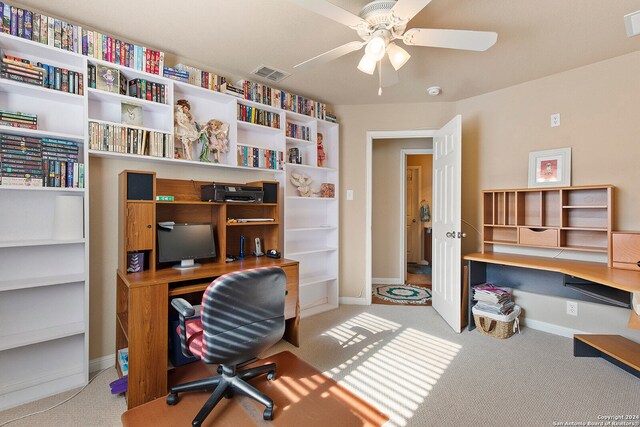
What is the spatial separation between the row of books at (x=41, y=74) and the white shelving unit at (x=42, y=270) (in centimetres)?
5

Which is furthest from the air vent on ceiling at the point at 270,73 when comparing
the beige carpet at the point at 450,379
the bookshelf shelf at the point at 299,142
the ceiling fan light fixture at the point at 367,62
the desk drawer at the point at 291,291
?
the beige carpet at the point at 450,379

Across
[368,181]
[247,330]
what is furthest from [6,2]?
[368,181]

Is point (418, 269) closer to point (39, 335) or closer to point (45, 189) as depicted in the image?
point (39, 335)

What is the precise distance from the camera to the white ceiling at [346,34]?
1.91 m

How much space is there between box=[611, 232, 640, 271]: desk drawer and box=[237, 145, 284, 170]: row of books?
9.41ft

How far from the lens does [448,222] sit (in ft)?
10.5

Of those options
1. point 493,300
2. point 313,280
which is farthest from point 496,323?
point 313,280

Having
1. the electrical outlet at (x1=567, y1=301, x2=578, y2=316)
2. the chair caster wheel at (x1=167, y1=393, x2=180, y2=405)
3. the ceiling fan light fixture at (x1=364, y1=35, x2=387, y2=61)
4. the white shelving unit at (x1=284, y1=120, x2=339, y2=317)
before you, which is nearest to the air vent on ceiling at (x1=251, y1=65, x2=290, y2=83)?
the white shelving unit at (x1=284, y1=120, x2=339, y2=317)

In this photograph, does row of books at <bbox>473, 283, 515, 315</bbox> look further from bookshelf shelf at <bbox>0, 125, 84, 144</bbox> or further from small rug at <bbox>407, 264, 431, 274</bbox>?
bookshelf shelf at <bbox>0, 125, 84, 144</bbox>

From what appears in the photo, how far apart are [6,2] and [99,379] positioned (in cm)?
252

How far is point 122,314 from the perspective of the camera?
84.8 inches

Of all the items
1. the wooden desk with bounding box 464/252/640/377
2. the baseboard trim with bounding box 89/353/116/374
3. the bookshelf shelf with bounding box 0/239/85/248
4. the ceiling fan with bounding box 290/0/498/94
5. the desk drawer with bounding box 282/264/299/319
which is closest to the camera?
the ceiling fan with bounding box 290/0/498/94

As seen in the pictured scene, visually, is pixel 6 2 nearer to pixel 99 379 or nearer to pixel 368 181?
pixel 99 379

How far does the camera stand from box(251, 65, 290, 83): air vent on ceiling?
9.10ft
